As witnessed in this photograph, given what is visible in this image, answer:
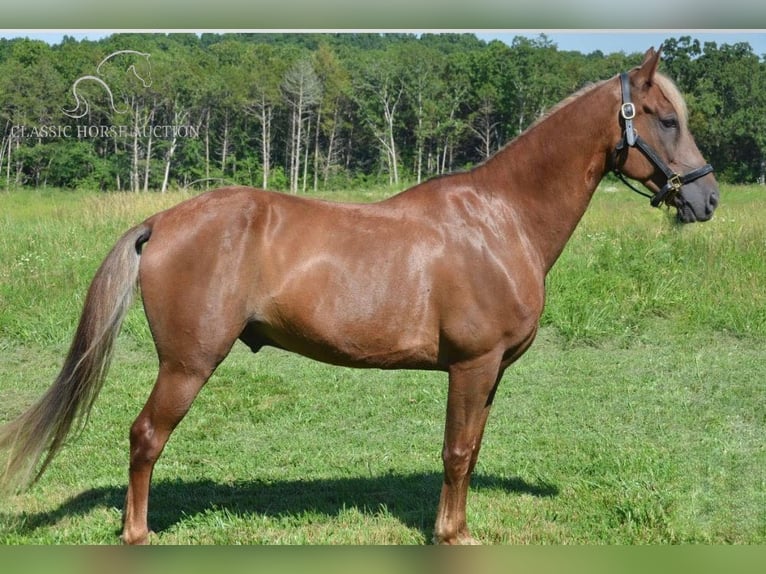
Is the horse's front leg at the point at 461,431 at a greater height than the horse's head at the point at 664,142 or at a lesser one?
lesser

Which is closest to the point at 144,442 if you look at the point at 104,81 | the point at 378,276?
the point at 378,276

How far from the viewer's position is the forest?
9.77 metres

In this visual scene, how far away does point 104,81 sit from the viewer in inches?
371

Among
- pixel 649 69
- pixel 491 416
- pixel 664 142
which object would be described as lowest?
pixel 491 416

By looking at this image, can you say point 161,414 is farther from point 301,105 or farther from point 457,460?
point 301,105

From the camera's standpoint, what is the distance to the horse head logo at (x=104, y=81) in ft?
30.7

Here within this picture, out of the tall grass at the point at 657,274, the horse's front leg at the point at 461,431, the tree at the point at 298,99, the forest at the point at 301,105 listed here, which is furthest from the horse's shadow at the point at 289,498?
the tree at the point at 298,99

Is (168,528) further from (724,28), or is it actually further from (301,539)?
(724,28)

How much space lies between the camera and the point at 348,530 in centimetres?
432

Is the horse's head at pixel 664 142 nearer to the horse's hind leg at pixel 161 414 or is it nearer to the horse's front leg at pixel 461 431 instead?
the horse's front leg at pixel 461 431

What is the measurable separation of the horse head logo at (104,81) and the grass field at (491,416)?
122 cm

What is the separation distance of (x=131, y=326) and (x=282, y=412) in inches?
119

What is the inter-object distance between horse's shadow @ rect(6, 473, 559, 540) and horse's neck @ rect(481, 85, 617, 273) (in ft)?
5.66

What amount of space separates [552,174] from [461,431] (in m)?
1.43
